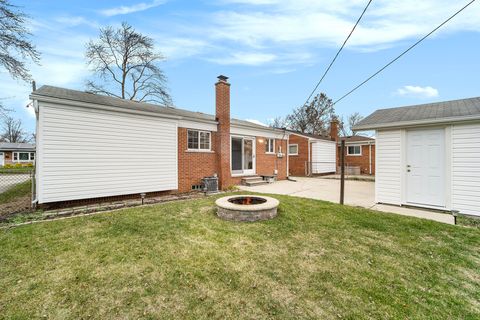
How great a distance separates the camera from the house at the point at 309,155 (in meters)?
17.5

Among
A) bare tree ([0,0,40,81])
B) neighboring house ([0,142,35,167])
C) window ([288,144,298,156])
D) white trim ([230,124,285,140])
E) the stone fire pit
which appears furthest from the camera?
neighboring house ([0,142,35,167])

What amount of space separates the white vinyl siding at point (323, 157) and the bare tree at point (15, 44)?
17.8m

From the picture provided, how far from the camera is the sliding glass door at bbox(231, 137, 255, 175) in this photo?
38.9 ft

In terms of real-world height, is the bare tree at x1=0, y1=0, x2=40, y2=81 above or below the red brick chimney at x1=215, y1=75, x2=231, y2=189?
above

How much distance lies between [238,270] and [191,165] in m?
6.88

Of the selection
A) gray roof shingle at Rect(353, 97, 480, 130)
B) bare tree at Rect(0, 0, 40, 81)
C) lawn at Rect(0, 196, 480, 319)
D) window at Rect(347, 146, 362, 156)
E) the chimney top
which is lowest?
lawn at Rect(0, 196, 480, 319)

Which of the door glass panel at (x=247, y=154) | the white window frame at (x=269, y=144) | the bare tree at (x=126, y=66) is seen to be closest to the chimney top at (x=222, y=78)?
the door glass panel at (x=247, y=154)

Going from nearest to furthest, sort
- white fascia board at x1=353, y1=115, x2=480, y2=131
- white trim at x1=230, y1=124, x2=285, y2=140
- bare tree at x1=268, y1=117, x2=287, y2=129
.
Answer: white fascia board at x1=353, y1=115, x2=480, y2=131 < white trim at x1=230, y1=124, x2=285, y2=140 < bare tree at x1=268, y1=117, x2=287, y2=129

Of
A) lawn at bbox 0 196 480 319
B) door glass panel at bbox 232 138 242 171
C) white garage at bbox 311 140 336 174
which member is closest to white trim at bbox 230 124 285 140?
door glass panel at bbox 232 138 242 171

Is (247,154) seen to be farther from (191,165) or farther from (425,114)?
(425,114)

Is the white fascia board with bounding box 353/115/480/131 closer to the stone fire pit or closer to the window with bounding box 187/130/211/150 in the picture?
the stone fire pit

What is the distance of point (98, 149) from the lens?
272 inches

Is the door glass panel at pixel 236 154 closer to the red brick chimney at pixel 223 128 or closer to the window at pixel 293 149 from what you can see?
the red brick chimney at pixel 223 128

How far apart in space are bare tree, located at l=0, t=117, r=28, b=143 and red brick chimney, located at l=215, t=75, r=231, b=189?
195ft
